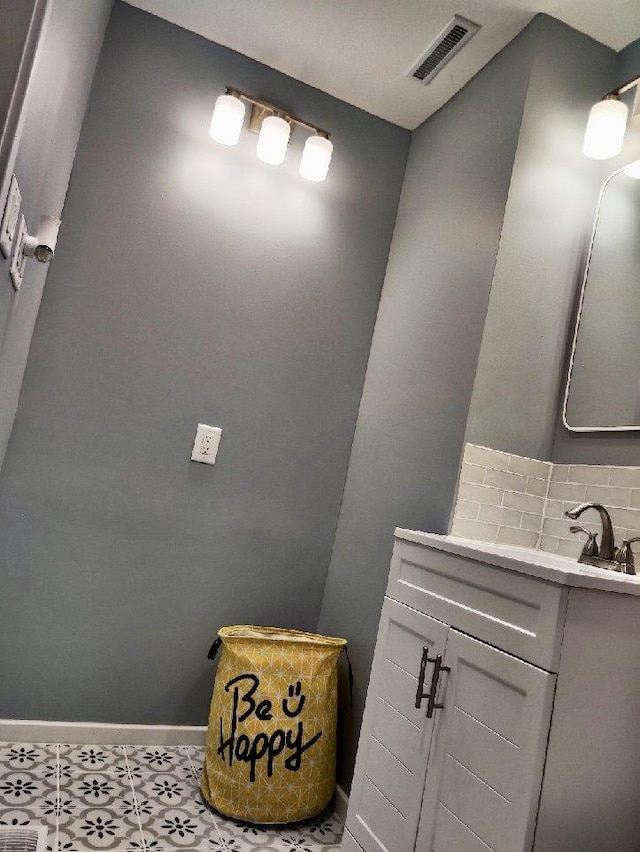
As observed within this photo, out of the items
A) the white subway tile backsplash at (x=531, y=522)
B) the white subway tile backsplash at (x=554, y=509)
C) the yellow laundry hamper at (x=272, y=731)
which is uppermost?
the white subway tile backsplash at (x=554, y=509)

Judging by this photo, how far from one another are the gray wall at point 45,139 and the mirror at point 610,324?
4.65 feet

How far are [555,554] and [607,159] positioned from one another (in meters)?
1.15

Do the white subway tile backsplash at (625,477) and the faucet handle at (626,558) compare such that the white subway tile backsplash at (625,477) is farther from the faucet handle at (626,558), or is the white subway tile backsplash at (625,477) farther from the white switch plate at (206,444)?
the white switch plate at (206,444)

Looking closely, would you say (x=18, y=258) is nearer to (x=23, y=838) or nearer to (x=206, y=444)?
(x=206, y=444)

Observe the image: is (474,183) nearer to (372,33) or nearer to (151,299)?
(372,33)

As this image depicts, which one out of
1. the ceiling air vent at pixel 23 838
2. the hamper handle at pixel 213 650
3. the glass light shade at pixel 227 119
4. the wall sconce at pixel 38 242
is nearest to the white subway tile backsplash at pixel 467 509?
the hamper handle at pixel 213 650

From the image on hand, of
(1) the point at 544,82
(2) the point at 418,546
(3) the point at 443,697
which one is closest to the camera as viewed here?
(3) the point at 443,697

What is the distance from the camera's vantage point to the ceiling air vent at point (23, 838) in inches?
57.5

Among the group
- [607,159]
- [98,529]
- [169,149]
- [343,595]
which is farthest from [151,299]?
[607,159]

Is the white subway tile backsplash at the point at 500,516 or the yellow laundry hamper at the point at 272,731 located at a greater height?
the white subway tile backsplash at the point at 500,516

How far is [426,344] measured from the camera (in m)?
2.03

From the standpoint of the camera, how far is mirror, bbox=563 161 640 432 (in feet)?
5.50

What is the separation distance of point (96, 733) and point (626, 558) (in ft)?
5.35

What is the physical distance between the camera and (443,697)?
1.27m
